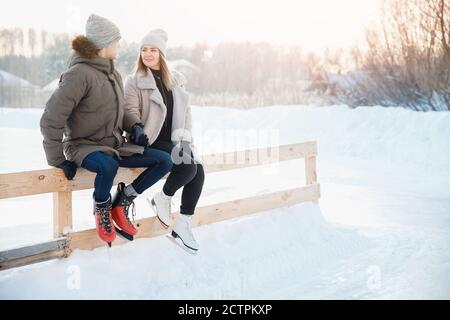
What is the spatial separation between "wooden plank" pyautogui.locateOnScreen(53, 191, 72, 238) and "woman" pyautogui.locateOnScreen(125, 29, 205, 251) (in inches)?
24.9

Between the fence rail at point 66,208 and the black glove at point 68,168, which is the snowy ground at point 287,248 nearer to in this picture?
the fence rail at point 66,208

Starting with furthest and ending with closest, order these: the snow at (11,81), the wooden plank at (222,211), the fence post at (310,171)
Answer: the snow at (11,81) → the fence post at (310,171) → the wooden plank at (222,211)

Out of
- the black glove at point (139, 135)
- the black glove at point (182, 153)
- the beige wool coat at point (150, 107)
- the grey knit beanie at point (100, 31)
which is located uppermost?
the grey knit beanie at point (100, 31)

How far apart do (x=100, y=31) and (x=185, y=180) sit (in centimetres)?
115

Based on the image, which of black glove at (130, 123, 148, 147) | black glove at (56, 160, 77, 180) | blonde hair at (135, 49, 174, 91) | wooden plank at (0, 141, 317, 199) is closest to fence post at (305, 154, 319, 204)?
wooden plank at (0, 141, 317, 199)

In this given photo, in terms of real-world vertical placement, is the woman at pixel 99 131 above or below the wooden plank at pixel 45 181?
above

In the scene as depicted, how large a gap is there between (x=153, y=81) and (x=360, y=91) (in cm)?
1105

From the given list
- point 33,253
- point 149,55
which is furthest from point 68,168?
point 149,55

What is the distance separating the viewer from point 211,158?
4617 millimetres

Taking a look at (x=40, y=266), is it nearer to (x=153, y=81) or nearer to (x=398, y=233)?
(x=153, y=81)

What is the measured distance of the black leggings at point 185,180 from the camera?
12.9 ft

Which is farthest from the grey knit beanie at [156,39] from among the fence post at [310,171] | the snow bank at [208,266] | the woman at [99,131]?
the fence post at [310,171]

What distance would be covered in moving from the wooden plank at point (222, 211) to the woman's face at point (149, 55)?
3.75 ft

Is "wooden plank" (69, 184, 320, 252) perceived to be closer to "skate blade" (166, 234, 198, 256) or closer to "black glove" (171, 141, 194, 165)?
"skate blade" (166, 234, 198, 256)
